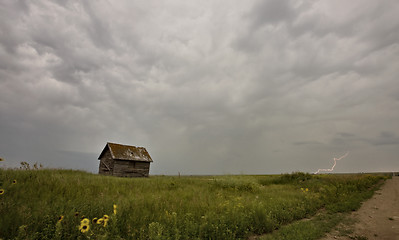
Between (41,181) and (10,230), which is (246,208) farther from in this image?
(41,181)

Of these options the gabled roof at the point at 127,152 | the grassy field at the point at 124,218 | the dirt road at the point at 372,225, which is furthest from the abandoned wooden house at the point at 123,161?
the dirt road at the point at 372,225

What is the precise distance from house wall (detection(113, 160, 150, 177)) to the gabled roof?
0.70 m

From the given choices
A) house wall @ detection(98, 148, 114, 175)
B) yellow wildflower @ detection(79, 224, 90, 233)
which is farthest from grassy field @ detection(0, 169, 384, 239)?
house wall @ detection(98, 148, 114, 175)

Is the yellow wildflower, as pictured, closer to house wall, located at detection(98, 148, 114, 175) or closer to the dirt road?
the dirt road

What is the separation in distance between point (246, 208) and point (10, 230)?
6.88 meters

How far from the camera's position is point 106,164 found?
25.9 metres

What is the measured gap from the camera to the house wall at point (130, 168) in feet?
79.9

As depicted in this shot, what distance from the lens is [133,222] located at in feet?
16.2

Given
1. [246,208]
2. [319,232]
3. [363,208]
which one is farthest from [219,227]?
[363,208]

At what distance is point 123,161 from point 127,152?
1603 millimetres

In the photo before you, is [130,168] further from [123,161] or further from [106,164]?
[106,164]

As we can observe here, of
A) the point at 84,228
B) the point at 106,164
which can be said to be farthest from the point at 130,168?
the point at 84,228

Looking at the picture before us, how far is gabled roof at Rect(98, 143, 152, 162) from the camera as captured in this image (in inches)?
973

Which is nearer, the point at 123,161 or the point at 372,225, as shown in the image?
the point at 372,225
